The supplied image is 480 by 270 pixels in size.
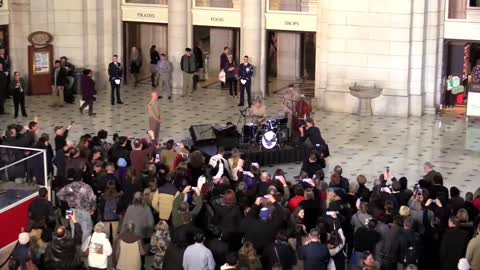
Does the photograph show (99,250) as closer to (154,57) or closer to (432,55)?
(432,55)

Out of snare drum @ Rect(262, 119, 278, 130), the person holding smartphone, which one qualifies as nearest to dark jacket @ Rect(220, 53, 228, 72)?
the person holding smartphone

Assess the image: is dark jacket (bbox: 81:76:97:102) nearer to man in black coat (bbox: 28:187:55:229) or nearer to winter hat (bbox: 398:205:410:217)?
man in black coat (bbox: 28:187:55:229)

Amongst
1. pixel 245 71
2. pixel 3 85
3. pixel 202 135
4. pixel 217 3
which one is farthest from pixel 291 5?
pixel 202 135

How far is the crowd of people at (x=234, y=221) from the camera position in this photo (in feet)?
48.3

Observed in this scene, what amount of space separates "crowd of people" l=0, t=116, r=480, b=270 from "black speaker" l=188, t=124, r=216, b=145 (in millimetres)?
4688

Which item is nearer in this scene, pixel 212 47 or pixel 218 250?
pixel 218 250

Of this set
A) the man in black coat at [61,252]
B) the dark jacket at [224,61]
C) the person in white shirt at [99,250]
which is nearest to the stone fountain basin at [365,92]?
the dark jacket at [224,61]

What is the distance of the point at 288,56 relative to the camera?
35.4 m

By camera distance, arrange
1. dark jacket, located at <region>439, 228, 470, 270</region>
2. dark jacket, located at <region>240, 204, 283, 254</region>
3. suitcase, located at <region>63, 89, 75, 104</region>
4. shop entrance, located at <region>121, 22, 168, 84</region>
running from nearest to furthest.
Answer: dark jacket, located at <region>439, 228, 470, 270</region>
dark jacket, located at <region>240, 204, 283, 254</region>
suitcase, located at <region>63, 89, 75, 104</region>
shop entrance, located at <region>121, 22, 168, 84</region>

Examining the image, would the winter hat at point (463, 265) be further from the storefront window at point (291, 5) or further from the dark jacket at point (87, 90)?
the storefront window at point (291, 5)

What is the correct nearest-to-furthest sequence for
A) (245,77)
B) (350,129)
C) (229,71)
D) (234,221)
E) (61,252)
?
1. (61,252)
2. (234,221)
3. (350,129)
4. (245,77)
5. (229,71)

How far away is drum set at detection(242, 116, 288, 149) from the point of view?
23.6m

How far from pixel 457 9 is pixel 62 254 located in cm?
1834

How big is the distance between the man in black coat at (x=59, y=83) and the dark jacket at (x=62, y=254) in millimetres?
16102
